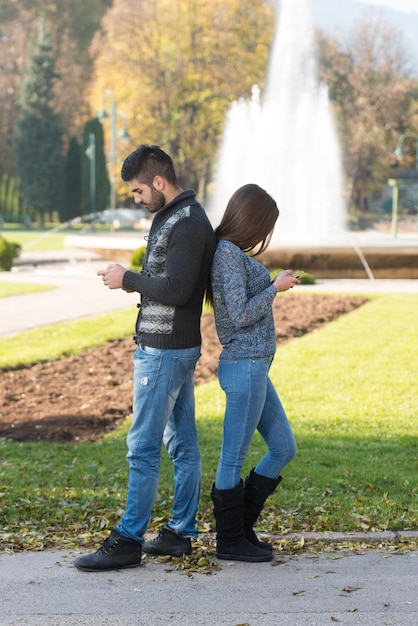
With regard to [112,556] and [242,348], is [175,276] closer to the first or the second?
[242,348]

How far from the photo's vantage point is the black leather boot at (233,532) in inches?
173

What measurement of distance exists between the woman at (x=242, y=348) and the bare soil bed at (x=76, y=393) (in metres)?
3.07

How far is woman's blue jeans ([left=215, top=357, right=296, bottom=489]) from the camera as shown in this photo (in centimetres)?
427

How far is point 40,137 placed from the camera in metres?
61.2

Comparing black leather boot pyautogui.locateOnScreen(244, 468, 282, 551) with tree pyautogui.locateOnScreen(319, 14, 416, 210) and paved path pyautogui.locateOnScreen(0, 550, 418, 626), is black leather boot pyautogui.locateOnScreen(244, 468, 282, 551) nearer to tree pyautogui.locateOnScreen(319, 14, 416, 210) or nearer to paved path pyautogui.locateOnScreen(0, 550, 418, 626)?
paved path pyautogui.locateOnScreen(0, 550, 418, 626)

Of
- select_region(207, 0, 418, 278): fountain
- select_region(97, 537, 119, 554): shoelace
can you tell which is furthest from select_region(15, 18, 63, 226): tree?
select_region(97, 537, 119, 554): shoelace

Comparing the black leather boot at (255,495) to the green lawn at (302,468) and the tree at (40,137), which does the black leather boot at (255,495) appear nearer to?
the green lawn at (302,468)

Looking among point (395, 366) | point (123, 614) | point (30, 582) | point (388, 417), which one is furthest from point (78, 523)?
point (395, 366)

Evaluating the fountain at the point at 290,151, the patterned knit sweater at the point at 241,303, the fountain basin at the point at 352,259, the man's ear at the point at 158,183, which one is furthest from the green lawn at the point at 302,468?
the fountain at the point at 290,151

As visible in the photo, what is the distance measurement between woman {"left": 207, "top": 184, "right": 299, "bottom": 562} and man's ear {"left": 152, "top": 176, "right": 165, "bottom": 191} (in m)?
0.29

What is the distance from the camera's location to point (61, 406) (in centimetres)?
850

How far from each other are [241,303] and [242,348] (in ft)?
0.67

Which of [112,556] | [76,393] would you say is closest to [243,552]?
[112,556]

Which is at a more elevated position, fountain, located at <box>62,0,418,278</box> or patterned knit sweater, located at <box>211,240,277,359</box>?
fountain, located at <box>62,0,418,278</box>
